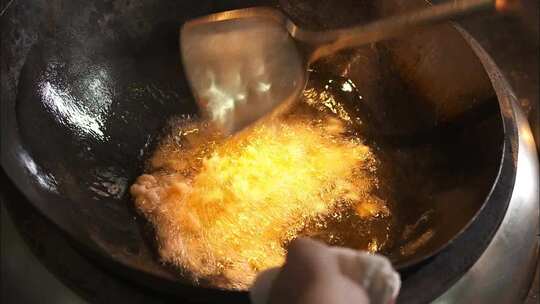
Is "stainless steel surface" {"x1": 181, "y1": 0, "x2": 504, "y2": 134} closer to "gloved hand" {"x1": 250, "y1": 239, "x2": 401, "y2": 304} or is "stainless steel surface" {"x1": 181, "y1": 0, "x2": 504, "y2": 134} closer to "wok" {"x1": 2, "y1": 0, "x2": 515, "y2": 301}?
"wok" {"x1": 2, "y1": 0, "x2": 515, "y2": 301}

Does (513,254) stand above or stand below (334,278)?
below

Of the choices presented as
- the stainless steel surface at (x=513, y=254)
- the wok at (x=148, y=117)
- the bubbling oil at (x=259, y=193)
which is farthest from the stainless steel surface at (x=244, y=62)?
the stainless steel surface at (x=513, y=254)

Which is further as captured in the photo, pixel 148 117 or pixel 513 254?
pixel 148 117

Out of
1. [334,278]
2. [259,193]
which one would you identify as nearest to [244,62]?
[259,193]

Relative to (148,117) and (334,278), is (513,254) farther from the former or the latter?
(148,117)

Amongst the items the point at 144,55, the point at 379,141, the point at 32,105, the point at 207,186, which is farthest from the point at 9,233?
the point at 379,141

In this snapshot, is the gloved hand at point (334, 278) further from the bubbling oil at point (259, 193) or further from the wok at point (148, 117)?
the bubbling oil at point (259, 193)
